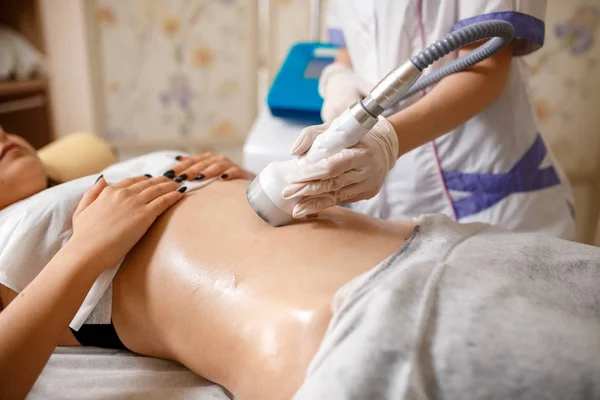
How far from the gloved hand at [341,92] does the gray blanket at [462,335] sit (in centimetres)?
57

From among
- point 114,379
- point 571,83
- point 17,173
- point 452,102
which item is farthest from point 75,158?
point 571,83

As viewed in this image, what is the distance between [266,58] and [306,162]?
1.97 meters

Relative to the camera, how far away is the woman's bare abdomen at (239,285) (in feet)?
2.18

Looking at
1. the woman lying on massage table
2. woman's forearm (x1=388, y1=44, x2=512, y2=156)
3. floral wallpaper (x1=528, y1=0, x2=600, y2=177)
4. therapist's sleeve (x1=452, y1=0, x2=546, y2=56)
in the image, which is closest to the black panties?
the woman lying on massage table

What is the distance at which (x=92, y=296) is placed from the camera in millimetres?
854

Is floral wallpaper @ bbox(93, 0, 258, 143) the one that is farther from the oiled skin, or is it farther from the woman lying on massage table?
the oiled skin

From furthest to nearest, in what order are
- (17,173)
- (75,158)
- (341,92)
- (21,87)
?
(21,87) < (75,158) < (341,92) < (17,173)

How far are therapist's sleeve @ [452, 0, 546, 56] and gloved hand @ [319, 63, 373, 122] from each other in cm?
26

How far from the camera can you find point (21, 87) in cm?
221

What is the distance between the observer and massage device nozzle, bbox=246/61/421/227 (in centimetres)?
70

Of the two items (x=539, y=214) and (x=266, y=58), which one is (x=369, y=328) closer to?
(x=539, y=214)

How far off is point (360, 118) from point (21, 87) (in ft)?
6.66

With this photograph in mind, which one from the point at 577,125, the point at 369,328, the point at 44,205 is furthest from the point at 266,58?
the point at 369,328

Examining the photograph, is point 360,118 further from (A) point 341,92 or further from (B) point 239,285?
(A) point 341,92
